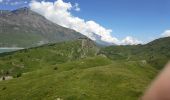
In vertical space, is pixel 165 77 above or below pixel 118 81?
above

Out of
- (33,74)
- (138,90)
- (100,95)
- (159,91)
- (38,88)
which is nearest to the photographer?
(159,91)

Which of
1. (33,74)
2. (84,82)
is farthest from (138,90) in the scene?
(33,74)

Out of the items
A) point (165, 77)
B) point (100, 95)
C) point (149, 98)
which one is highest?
point (165, 77)

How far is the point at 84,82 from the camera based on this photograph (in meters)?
109

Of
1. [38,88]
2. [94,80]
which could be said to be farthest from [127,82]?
[38,88]

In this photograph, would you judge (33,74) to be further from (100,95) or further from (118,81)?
(100,95)

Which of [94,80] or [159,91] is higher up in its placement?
[159,91]

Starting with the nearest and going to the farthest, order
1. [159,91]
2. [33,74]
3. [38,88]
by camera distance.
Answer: [159,91]
[38,88]
[33,74]

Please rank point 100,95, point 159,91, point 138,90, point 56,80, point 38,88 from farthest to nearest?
point 56,80 → point 38,88 → point 138,90 → point 100,95 → point 159,91

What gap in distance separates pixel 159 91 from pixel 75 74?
4769 inches

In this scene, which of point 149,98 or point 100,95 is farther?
point 100,95

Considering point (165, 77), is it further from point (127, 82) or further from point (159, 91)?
point (127, 82)

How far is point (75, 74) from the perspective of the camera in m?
123

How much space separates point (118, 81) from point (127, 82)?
9.89 ft
